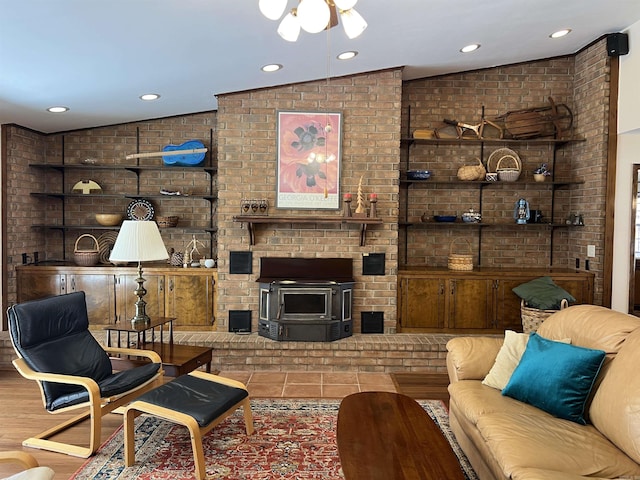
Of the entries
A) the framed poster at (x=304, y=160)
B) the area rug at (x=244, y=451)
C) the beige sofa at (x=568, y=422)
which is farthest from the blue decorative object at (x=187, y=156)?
the beige sofa at (x=568, y=422)

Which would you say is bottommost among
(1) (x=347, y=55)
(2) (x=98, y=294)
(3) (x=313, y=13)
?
(2) (x=98, y=294)

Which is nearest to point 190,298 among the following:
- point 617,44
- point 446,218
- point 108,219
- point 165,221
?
point 165,221

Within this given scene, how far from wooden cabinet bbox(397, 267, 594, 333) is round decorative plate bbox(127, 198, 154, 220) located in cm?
310

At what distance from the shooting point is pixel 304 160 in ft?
16.5

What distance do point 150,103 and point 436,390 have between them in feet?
13.4

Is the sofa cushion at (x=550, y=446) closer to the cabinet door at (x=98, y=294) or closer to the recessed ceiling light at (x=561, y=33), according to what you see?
the recessed ceiling light at (x=561, y=33)

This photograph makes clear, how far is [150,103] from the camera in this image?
194 inches

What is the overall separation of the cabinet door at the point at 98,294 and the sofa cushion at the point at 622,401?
15.2 ft

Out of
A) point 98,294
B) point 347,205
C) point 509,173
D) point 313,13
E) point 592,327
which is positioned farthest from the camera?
point 509,173

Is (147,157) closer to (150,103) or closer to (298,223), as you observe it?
(150,103)

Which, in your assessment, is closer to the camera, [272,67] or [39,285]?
[272,67]

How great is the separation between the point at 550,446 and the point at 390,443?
28.9 inches

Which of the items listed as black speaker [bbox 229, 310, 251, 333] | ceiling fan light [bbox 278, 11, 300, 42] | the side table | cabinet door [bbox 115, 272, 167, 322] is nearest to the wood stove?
black speaker [bbox 229, 310, 251, 333]

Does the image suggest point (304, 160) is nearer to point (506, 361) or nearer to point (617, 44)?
point (506, 361)
